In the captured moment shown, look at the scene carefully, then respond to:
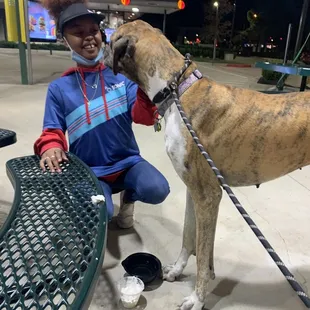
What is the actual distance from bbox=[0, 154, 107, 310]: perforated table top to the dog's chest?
358mm

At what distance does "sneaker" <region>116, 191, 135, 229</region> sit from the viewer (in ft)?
7.42

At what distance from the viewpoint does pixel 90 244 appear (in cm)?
104

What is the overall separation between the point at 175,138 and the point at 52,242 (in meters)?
0.67


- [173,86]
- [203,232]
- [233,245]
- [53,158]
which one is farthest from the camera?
[233,245]

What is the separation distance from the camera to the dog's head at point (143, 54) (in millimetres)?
1458

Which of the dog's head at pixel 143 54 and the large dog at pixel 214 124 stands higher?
the dog's head at pixel 143 54

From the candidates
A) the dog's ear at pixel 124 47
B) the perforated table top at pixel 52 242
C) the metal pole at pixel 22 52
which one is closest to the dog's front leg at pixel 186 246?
the perforated table top at pixel 52 242

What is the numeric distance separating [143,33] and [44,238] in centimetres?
96

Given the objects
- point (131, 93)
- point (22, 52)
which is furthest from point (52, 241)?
point (22, 52)

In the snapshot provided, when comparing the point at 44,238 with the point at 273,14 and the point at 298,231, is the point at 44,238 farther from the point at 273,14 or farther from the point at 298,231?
the point at 273,14

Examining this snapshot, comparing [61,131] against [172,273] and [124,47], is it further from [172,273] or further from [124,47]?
[172,273]

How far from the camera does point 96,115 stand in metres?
1.97

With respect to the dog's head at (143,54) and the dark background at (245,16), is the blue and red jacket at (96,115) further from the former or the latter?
the dark background at (245,16)

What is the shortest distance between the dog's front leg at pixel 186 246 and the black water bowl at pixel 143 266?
58 mm
